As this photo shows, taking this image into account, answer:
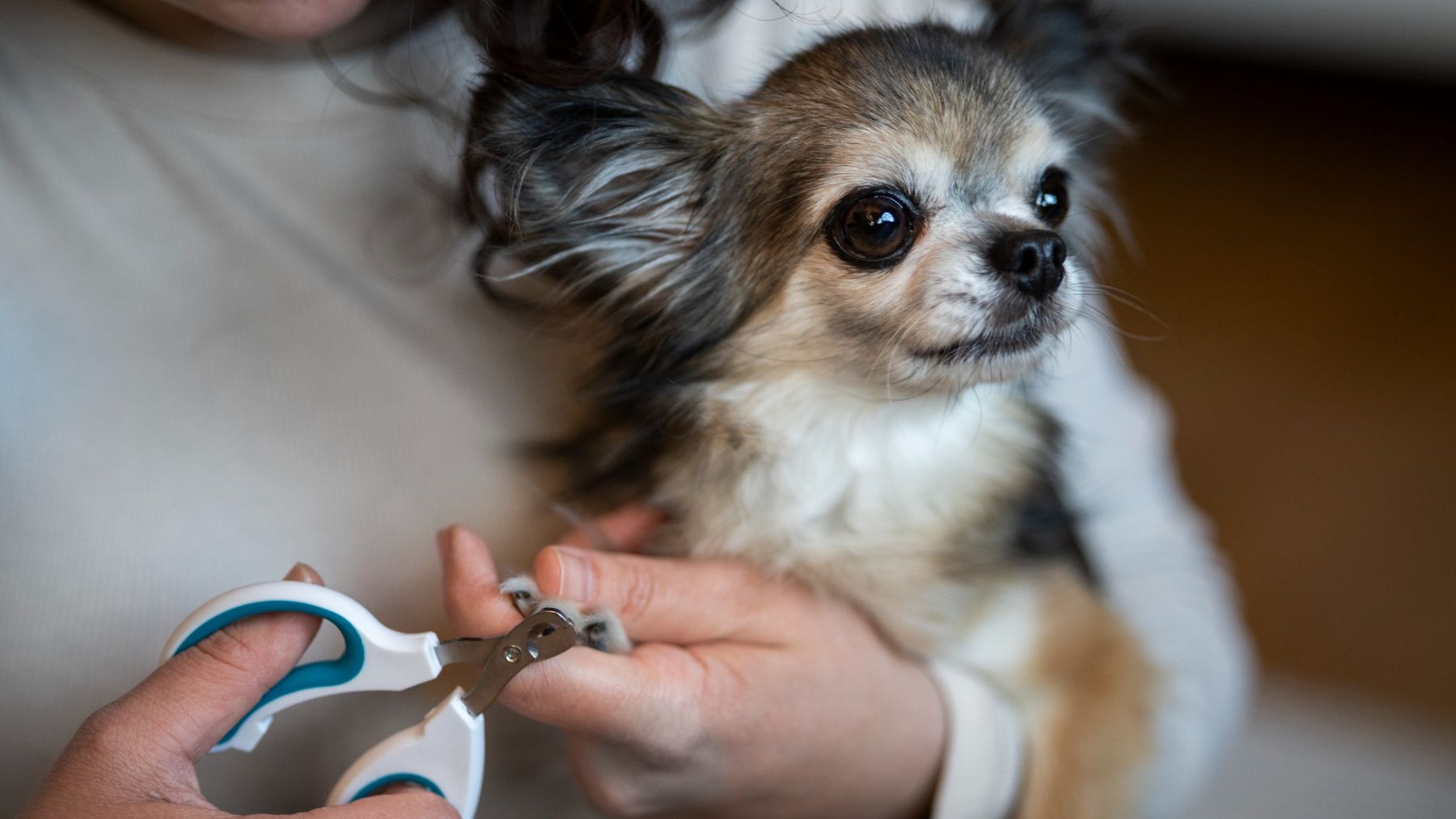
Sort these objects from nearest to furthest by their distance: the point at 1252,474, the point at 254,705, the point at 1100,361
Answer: the point at 254,705, the point at 1100,361, the point at 1252,474

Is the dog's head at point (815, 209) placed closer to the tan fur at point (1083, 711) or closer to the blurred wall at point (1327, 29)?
the tan fur at point (1083, 711)

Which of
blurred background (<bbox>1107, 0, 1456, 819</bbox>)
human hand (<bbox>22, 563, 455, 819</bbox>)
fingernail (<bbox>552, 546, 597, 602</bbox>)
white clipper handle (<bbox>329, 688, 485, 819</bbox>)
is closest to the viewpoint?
human hand (<bbox>22, 563, 455, 819</bbox>)

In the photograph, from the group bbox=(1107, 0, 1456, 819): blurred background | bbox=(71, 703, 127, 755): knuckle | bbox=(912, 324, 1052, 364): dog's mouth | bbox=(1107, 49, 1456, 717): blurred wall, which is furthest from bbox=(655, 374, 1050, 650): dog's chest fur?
bbox=(1107, 49, 1456, 717): blurred wall

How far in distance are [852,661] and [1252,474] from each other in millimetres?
2164

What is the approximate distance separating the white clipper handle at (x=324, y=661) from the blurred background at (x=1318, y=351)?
5.40ft

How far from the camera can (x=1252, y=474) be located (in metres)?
2.84

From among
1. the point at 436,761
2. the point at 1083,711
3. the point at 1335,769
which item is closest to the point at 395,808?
the point at 436,761

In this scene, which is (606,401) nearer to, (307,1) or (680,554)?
(680,554)

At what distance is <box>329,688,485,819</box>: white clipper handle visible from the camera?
0.79 meters

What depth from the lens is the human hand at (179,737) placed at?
2.27ft

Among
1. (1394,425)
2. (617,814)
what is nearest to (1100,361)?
(617,814)

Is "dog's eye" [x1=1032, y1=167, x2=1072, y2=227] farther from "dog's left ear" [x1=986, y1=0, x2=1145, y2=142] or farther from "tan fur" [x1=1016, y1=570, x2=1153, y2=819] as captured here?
"tan fur" [x1=1016, y1=570, x2=1153, y2=819]

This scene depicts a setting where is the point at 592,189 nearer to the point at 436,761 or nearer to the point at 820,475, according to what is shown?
the point at 820,475

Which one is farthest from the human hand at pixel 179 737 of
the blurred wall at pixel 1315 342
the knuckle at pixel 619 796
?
the blurred wall at pixel 1315 342
